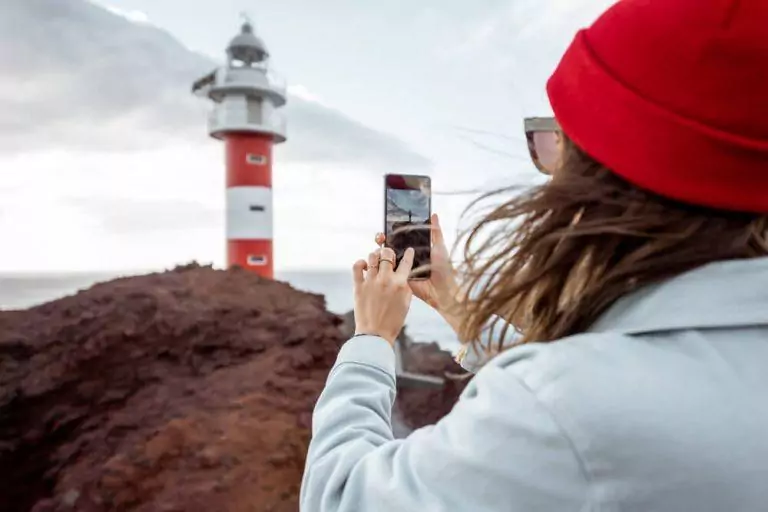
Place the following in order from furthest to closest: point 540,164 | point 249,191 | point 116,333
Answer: point 249,191 < point 116,333 < point 540,164

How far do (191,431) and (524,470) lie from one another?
1060 mm

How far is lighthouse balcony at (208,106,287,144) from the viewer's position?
153 inches

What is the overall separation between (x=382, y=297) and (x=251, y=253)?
11.7 ft

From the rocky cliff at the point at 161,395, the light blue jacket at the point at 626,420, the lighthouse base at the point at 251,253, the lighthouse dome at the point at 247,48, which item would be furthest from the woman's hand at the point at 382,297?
the lighthouse dome at the point at 247,48

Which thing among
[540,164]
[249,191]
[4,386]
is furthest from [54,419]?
[249,191]

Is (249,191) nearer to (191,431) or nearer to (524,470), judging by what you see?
(191,431)

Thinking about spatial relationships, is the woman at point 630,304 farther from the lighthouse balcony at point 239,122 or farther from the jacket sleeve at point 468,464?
the lighthouse balcony at point 239,122

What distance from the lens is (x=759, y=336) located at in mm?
237

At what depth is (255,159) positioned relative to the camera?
395 centimetres

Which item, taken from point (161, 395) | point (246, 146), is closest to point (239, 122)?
point (246, 146)

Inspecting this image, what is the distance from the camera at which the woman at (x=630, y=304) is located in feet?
0.71

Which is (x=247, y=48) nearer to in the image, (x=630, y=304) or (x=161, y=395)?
(x=161, y=395)

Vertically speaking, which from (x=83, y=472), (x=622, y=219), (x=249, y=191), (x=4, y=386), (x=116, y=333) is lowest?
(x=83, y=472)

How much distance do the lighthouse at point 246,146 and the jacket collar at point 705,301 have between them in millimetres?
3716
